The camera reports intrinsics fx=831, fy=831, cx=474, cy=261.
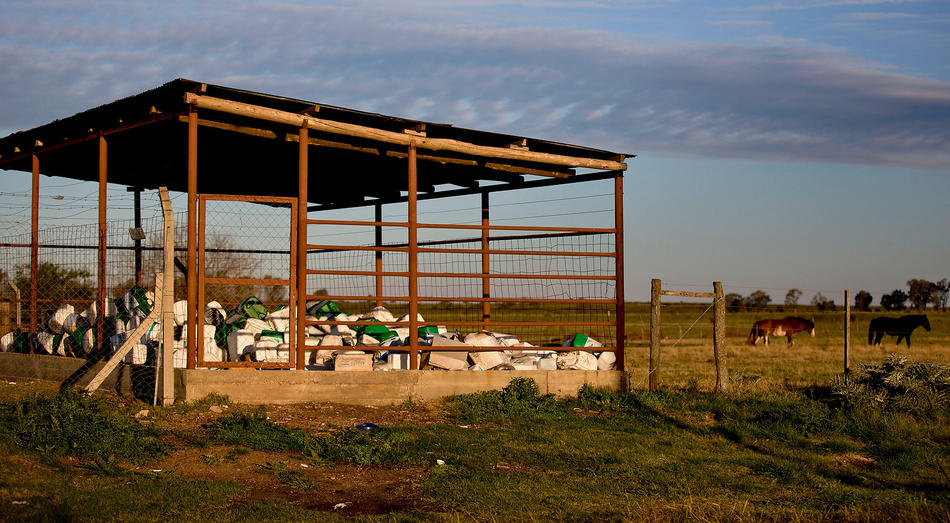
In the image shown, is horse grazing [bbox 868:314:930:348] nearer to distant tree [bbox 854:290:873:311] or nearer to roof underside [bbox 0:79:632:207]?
roof underside [bbox 0:79:632:207]

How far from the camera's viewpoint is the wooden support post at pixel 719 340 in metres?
13.3

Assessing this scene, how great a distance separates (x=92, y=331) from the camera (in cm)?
1296

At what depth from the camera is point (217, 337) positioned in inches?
500

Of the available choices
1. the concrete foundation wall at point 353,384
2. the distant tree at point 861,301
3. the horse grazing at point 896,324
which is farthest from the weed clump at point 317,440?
the distant tree at point 861,301

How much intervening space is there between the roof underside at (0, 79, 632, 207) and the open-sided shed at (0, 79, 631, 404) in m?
0.02

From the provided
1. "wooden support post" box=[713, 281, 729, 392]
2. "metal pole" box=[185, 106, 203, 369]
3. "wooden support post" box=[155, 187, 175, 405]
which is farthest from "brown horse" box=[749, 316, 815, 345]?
"wooden support post" box=[155, 187, 175, 405]

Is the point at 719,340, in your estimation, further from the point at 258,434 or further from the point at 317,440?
the point at 258,434

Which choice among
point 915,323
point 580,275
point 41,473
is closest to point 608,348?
point 580,275

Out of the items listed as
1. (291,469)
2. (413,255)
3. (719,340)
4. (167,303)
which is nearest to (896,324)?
(719,340)

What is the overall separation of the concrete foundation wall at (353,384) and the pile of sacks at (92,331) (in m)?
1.88

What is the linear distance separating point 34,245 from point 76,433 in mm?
7260

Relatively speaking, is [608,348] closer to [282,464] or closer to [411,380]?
[411,380]

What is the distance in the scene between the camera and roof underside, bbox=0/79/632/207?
11.1 meters

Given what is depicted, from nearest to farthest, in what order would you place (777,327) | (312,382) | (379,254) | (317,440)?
(317,440)
(312,382)
(379,254)
(777,327)
